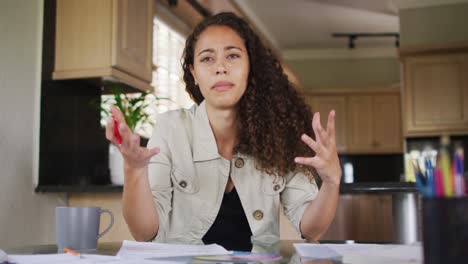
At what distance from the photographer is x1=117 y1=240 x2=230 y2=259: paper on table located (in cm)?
93

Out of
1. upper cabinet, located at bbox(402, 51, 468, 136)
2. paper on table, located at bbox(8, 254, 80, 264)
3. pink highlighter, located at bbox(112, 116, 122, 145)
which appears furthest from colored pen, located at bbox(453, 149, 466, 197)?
upper cabinet, located at bbox(402, 51, 468, 136)

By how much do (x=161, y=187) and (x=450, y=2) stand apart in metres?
4.63

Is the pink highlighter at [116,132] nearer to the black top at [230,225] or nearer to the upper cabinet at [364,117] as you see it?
the black top at [230,225]

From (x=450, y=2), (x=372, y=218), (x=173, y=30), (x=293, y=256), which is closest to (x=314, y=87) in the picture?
(x=450, y=2)

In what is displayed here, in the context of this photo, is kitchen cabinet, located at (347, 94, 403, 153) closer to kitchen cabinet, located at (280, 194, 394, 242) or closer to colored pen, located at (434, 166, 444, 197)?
kitchen cabinet, located at (280, 194, 394, 242)

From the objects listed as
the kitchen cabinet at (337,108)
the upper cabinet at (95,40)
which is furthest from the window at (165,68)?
the kitchen cabinet at (337,108)

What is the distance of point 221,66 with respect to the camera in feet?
5.07

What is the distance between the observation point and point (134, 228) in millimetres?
1370

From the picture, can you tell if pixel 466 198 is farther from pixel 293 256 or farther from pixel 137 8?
pixel 137 8

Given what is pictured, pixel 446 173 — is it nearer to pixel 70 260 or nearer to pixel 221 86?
pixel 70 260

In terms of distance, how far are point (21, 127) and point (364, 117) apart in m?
5.33

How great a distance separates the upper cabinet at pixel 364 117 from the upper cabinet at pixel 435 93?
183 cm

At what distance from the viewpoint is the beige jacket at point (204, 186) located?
1.53m

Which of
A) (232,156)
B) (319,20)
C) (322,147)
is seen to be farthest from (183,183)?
(319,20)
